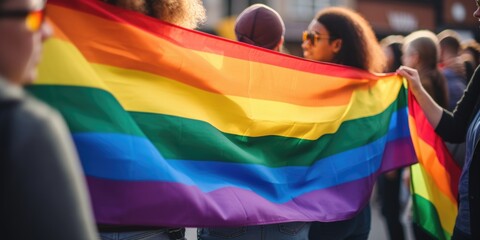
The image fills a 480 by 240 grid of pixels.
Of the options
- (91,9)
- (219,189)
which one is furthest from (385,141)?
(91,9)

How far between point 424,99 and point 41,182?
2870mm

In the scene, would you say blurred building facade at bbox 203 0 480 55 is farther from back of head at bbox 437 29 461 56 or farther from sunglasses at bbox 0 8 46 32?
sunglasses at bbox 0 8 46 32

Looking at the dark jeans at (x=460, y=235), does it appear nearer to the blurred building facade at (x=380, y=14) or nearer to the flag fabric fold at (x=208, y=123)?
the flag fabric fold at (x=208, y=123)

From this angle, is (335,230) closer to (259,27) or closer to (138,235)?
(259,27)

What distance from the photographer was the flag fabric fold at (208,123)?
2.50 m

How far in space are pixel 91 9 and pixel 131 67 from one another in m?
0.27

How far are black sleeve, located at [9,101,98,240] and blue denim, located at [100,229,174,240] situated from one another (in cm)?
121

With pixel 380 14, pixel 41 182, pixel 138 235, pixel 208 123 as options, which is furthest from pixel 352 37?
pixel 380 14

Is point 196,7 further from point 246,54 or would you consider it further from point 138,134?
point 138,134

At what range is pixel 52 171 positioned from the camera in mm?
1361

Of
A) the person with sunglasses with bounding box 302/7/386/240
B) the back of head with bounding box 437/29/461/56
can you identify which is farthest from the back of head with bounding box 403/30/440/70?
the back of head with bounding box 437/29/461/56

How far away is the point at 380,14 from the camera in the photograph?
28547mm

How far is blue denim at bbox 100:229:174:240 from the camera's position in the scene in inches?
102

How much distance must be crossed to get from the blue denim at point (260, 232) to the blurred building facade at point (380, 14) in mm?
17973
